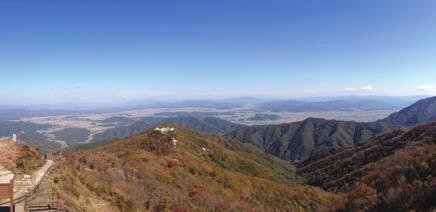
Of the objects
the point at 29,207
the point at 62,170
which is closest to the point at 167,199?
the point at 62,170

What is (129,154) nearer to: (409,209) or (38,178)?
(38,178)

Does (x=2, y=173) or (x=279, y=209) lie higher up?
(x=2, y=173)

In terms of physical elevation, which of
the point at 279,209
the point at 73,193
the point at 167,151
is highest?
the point at 73,193

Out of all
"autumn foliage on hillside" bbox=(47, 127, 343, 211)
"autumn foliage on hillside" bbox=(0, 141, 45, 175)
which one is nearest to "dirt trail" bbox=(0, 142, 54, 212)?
"autumn foliage on hillside" bbox=(0, 141, 45, 175)

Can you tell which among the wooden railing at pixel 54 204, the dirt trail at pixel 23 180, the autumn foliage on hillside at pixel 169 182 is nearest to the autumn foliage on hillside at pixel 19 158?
the dirt trail at pixel 23 180

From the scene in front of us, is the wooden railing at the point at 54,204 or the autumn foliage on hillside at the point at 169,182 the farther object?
the autumn foliage on hillside at the point at 169,182

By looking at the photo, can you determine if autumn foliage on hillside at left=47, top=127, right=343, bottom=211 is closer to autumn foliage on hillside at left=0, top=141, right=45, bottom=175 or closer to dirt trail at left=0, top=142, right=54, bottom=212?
dirt trail at left=0, top=142, right=54, bottom=212

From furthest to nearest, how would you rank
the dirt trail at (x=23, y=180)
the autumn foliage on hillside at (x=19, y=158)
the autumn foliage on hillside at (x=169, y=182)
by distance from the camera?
the autumn foliage on hillside at (x=169, y=182) → the autumn foliage on hillside at (x=19, y=158) → the dirt trail at (x=23, y=180)

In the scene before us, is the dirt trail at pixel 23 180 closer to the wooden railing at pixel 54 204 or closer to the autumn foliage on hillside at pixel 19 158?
the autumn foliage on hillside at pixel 19 158

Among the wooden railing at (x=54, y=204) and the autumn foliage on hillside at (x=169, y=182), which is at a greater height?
the wooden railing at (x=54, y=204)
